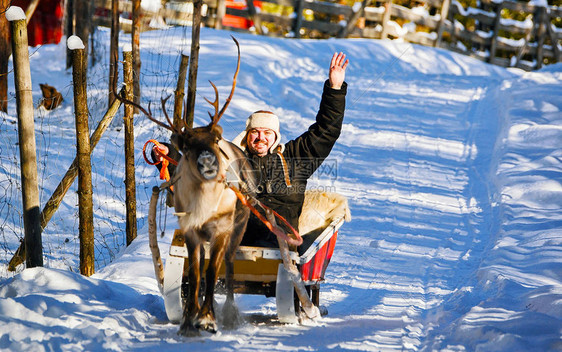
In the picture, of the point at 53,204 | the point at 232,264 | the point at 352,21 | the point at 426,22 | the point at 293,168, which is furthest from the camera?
the point at 426,22

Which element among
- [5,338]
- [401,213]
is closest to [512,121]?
[401,213]

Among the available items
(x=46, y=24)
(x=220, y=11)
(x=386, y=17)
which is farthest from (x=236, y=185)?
(x=46, y=24)

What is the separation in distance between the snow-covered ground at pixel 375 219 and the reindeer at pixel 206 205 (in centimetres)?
19

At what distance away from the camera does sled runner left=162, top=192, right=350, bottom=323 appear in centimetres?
422

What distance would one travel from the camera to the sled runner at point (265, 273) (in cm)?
422

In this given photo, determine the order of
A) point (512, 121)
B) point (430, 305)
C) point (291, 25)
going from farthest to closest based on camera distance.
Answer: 1. point (291, 25)
2. point (512, 121)
3. point (430, 305)

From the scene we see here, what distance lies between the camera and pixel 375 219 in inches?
299

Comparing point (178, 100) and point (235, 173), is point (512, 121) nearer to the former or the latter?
point (178, 100)

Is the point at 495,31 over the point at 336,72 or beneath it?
beneath

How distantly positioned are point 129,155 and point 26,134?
176 centimetres

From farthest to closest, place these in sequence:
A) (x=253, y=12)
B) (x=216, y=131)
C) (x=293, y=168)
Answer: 1. (x=253, y=12)
2. (x=293, y=168)
3. (x=216, y=131)

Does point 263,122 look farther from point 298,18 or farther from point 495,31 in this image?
point 495,31

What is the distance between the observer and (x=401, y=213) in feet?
25.8

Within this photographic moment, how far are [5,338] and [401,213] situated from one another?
5245 millimetres
